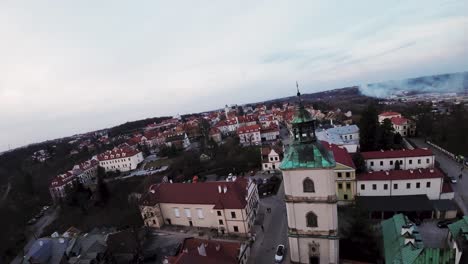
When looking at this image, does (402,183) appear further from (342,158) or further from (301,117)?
(301,117)

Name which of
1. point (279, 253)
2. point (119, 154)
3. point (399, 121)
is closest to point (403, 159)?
point (279, 253)

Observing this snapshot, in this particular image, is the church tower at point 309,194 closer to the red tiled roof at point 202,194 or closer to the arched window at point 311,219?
the arched window at point 311,219

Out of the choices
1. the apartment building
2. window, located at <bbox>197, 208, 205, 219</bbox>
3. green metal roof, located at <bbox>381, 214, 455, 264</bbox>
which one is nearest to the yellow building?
green metal roof, located at <bbox>381, 214, 455, 264</bbox>

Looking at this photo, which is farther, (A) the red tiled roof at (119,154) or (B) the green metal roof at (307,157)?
(A) the red tiled roof at (119,154)

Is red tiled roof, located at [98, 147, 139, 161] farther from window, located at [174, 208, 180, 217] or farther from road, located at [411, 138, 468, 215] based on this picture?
road, located at [411, 138, 468, 215]

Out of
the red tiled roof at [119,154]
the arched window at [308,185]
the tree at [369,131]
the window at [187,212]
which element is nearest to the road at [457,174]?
the tree at [369,131]

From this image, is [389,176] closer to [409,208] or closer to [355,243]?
[409,208]

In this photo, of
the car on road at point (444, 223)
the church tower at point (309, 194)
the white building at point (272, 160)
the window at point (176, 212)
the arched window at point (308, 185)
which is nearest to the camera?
the church tower at point (309, 194)
